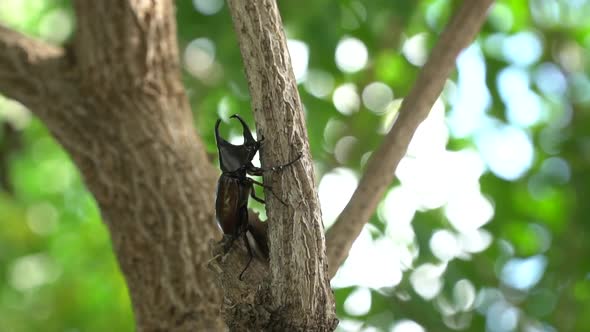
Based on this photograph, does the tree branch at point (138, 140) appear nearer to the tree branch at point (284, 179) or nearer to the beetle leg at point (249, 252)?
the beetle leg at point (249, 252)

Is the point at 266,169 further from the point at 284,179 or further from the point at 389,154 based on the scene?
the point at 389,154

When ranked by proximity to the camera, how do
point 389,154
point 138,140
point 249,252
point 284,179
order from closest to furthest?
1. point 284,179
2. point 249,252
3. point 389,154
4. point 138,140

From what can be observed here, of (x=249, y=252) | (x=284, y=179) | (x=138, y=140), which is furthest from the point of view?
(x=138, y=140)

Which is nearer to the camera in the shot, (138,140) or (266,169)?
(266,169)

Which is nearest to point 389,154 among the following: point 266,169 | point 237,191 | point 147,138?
point 237,191

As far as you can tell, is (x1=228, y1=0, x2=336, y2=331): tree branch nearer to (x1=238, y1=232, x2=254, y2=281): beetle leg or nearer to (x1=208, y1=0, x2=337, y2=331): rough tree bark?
(x1=208, y1=0, x2=337, y2=331): rough tree bark

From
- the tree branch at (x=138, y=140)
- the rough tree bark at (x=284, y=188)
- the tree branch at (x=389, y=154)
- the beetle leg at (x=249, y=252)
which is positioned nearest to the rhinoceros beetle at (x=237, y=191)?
the beetle leg at (x=249, y=252)

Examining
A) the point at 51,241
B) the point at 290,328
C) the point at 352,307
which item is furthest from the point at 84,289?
the point at 290,328
